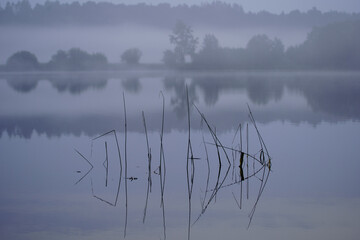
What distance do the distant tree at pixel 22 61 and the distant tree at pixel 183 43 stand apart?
12.5 ft

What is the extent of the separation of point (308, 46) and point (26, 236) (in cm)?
1258

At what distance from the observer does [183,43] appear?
14297 mm

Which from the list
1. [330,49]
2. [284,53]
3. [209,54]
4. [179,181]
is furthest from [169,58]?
[179,181]

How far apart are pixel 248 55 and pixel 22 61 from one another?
233 inches

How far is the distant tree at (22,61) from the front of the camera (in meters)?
15.0

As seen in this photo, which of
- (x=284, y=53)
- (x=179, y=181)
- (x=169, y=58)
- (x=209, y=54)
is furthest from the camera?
(x=169, y=58)

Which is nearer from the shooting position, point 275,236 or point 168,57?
point 275,236

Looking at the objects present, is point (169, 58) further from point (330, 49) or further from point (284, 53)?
point (330, 49)

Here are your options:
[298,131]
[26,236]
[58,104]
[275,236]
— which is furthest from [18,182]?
[58,104]

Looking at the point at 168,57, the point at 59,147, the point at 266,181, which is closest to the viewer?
the point at 266,181

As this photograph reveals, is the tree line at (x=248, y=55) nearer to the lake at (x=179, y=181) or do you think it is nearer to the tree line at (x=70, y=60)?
the tree line at (x=70, y=60)

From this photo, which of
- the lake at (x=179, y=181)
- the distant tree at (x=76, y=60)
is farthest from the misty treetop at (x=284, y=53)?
the lake at (x=179, y=181)

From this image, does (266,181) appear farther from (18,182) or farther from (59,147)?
(59,147)

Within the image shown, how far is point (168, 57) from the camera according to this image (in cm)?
1452
